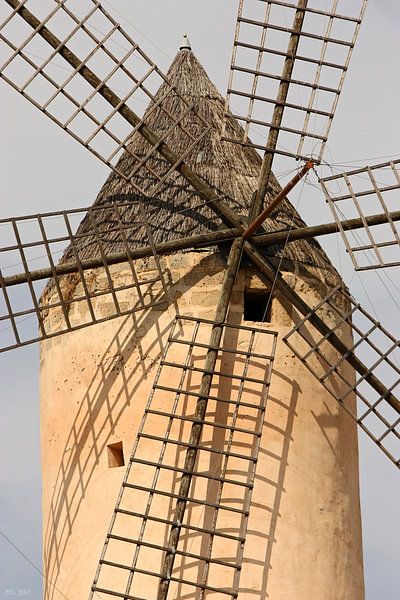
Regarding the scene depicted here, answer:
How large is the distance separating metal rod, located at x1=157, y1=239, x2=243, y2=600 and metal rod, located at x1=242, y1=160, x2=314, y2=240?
8 cm

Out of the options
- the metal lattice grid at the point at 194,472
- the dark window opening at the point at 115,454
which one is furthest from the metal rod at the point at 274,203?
the dark window opening at the point at 115,454

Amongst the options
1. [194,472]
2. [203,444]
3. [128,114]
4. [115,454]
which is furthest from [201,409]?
[128,114]

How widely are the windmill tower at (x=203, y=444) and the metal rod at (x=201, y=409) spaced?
7 centimetres

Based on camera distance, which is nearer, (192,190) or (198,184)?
(198,184)

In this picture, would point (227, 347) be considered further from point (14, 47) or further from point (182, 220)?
point (14, 47)

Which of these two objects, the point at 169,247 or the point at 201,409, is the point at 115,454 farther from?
the point at 169,247

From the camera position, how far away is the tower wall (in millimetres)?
9516

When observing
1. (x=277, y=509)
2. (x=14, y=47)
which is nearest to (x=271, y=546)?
(x=277, y=509)

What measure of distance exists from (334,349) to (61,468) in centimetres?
→ 168

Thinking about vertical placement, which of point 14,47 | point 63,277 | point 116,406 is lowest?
point 116,406

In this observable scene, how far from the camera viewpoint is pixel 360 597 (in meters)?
9.84

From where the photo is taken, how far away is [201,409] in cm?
948

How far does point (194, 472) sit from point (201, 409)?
0.34 meters

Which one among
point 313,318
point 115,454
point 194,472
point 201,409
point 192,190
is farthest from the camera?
point 192,190
